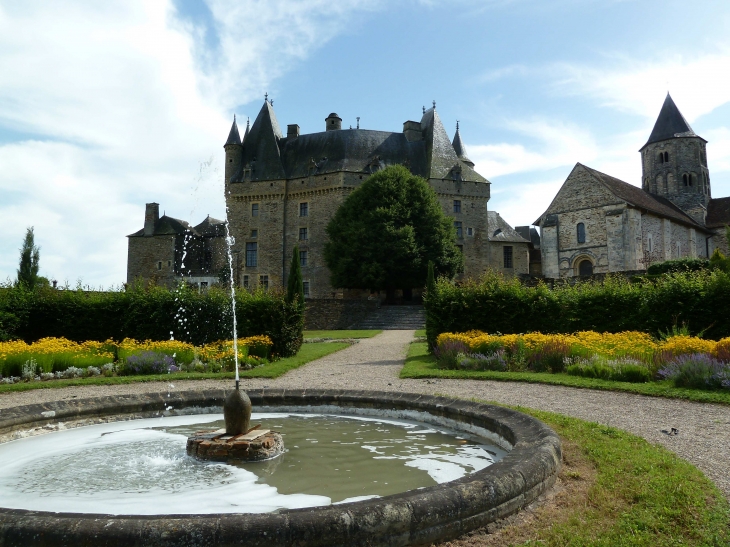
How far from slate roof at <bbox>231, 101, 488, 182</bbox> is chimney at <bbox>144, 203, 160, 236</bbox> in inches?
340

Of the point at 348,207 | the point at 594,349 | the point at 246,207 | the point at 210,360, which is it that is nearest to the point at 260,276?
the point at 246,207

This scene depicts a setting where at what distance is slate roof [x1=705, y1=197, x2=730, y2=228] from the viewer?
5188 centimetres

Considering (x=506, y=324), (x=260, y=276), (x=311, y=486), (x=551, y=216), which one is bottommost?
(x=311, y=486)

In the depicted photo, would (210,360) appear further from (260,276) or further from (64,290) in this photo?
(260,276)

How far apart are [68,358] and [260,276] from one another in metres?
33.8

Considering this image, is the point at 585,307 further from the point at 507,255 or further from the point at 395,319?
the point at 507,255

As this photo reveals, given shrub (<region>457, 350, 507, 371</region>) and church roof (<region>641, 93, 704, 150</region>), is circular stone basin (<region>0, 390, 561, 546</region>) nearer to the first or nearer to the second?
shrub (<region>457, 350, 507, 371</region>)

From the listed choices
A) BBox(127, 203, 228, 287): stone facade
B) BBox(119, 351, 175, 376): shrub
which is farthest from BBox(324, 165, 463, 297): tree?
BBox(119, 351, 175, 376): shrub

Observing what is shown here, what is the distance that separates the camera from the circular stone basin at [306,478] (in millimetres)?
2906

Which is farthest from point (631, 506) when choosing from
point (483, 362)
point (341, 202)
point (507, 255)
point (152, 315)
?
point (507, 255)

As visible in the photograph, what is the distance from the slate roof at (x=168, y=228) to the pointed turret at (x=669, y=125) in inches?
1847

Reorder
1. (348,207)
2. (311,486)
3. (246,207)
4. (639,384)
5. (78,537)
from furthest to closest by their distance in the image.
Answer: (246,207)
(348,207)
(639,384)
(311,486)
(78,537)

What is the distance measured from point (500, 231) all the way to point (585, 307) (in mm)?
35156

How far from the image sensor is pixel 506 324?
1580 cm
